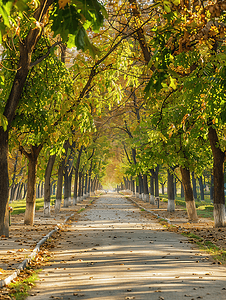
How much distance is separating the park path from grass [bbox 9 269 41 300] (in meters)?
0.13

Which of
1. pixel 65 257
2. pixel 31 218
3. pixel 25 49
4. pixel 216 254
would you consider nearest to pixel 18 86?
pixel 25 49

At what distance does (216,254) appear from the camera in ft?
29.7

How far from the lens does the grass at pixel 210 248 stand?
8595 millimetres

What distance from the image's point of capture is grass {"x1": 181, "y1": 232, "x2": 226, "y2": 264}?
860 centimetres

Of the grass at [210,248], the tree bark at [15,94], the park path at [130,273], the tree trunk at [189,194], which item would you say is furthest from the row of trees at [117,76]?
the grass at [210,248]

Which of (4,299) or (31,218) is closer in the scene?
(4,299)

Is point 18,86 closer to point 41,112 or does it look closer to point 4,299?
point 41,112

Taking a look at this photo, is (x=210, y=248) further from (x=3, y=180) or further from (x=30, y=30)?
(x=30, y=30)

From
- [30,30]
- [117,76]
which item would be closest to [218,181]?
[117,76]

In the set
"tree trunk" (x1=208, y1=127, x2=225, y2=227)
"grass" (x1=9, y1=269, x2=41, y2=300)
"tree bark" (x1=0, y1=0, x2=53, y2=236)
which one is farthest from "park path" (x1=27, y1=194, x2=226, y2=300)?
"tree trunk" (x1=208, y1=127, x2=225, y2=227)

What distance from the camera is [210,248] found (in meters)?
9.92

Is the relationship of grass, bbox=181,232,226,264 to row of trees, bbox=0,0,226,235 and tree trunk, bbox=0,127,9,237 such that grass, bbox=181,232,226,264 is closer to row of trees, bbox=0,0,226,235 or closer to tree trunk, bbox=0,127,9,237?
row of trees, bbox=0,0,226,235

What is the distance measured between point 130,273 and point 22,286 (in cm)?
217

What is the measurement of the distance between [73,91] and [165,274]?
6557 mm
